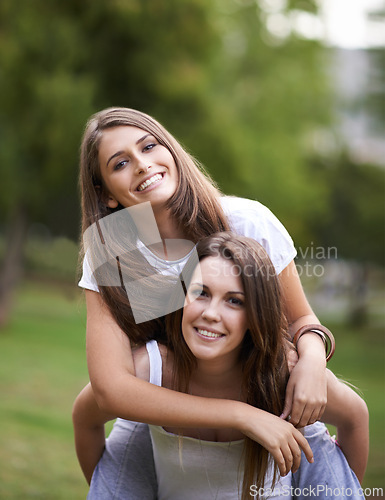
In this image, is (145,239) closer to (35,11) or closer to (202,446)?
(202,446)

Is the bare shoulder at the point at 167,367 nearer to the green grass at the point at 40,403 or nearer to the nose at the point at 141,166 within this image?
the green grass at the point at 40,403

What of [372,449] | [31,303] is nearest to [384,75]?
[372,449]

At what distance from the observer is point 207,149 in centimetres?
1027

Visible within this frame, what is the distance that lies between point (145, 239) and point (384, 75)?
5988 mm

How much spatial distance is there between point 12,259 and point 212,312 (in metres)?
10.6

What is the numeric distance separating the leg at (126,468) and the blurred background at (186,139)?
1.71 feet

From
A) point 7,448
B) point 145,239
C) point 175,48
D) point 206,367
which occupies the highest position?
point 175,48

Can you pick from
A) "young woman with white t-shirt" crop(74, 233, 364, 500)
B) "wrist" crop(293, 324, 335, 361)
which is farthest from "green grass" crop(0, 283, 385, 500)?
"wrist" crop(293, 324, 335, 361)

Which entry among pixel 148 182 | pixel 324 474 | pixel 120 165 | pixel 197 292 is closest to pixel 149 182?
pixel 148 182

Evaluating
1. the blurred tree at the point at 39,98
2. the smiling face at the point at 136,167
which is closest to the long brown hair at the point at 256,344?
the smiling face at the point at 136,167

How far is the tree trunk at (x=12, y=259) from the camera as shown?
11.9 meters

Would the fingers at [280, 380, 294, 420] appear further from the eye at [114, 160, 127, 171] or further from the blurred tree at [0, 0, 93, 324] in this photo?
the blurred tree at [0, 0, 93, 324]

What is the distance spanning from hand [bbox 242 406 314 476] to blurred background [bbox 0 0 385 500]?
93 centimetres

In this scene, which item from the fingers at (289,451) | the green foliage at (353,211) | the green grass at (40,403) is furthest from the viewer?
the green foliage at (353,211)
